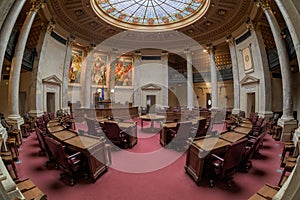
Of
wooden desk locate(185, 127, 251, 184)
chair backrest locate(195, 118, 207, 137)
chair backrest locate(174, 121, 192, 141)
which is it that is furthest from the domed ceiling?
wooden desk locate(185, 127, 251, 184)

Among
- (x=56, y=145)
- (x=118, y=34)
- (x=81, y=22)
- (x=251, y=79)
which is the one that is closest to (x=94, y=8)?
(x=81, y=22)

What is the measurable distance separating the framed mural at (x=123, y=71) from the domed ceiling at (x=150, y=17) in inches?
138

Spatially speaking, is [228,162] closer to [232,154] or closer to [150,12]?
[232,154]

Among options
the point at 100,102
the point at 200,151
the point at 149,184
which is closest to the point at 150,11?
the point at 100,102

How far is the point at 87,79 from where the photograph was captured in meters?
16.5

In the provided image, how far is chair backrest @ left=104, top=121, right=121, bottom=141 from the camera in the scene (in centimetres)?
613

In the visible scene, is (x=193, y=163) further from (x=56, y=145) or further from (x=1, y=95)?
(x=1, y=95)

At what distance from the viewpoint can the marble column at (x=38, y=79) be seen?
10.5 meters

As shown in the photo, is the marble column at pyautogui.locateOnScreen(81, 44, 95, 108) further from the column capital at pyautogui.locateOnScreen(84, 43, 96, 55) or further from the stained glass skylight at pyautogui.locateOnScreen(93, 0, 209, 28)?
the stained glass skylight at pyautogui.locateOnScreen(93, 0, 209, 28)

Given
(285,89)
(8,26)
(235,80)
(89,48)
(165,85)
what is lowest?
(285,89)

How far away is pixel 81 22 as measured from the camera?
13.7m

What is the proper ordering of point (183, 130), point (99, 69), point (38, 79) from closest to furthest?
point (183, 130), point (38, 79), point (99, 69)

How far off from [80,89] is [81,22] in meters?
6.65

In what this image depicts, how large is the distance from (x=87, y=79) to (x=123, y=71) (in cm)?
473
